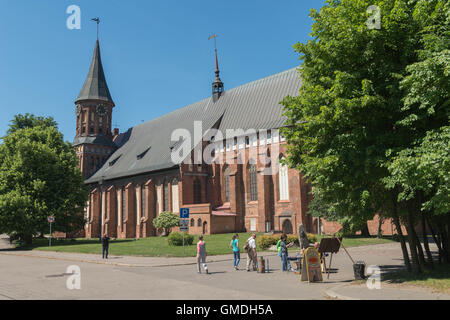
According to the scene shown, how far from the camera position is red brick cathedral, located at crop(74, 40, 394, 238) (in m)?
44.6

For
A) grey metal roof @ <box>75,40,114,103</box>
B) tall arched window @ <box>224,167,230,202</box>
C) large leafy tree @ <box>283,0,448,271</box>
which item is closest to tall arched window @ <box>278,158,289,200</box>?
tall arched window @ <box>224,167,230,202</box>

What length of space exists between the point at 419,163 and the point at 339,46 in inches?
191

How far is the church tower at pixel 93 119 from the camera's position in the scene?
7256cm

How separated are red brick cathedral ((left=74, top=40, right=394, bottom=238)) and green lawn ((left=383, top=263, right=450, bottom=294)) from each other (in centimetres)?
2547

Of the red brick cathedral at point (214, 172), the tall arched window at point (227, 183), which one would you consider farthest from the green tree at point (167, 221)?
the tall arched window at point (227, 183)

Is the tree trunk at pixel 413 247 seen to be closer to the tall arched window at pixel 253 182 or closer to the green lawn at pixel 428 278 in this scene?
the green lawn at pixel 428 278

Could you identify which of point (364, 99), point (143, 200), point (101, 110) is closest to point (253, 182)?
point (143, 200)

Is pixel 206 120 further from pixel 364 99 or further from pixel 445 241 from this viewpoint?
pixel 364 99

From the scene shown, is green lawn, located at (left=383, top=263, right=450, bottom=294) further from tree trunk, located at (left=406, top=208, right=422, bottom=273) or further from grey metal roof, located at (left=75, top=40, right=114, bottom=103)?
grey metal roof, located at (left=75, top=40, right=114, bottom=103)

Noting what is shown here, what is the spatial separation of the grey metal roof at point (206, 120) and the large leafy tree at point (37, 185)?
1471cm

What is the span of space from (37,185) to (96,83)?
40.4 m

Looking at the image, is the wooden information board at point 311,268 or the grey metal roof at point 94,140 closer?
the wooden information board at point 311,268

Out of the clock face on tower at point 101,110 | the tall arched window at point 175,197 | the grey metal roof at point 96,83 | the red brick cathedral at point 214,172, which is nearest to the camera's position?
the red brick cathedral at point 214,172
